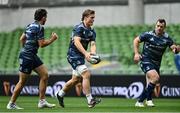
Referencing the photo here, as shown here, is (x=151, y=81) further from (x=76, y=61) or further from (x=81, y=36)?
(x=81, y=36)

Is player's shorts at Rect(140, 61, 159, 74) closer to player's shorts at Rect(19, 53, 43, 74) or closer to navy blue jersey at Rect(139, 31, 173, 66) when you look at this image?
navy blue jersey at Rect(139, 31, 173, 66)

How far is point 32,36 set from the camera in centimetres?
1448

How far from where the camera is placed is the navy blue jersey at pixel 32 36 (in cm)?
1434

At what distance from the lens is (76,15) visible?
112 ft

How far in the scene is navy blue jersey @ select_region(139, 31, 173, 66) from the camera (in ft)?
50.7

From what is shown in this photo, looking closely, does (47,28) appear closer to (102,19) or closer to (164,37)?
(102,19)

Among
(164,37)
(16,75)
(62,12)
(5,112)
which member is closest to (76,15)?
(62,12)

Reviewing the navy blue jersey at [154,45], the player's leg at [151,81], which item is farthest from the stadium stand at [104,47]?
the player's leg at [151,81]

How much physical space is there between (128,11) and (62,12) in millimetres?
3692

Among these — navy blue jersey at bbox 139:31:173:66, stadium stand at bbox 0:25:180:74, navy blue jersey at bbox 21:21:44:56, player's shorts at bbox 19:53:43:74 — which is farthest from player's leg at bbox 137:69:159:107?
stadium stand at bbox 0:25:180:74

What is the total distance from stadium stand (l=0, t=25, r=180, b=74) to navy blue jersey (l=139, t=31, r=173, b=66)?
10.2 meters

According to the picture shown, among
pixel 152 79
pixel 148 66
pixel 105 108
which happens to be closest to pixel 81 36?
pixel 105 108

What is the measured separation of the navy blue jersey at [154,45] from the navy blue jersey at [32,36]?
242cm

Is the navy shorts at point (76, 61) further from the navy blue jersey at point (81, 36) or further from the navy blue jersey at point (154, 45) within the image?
the navy blue jersey at point (154, 45)
